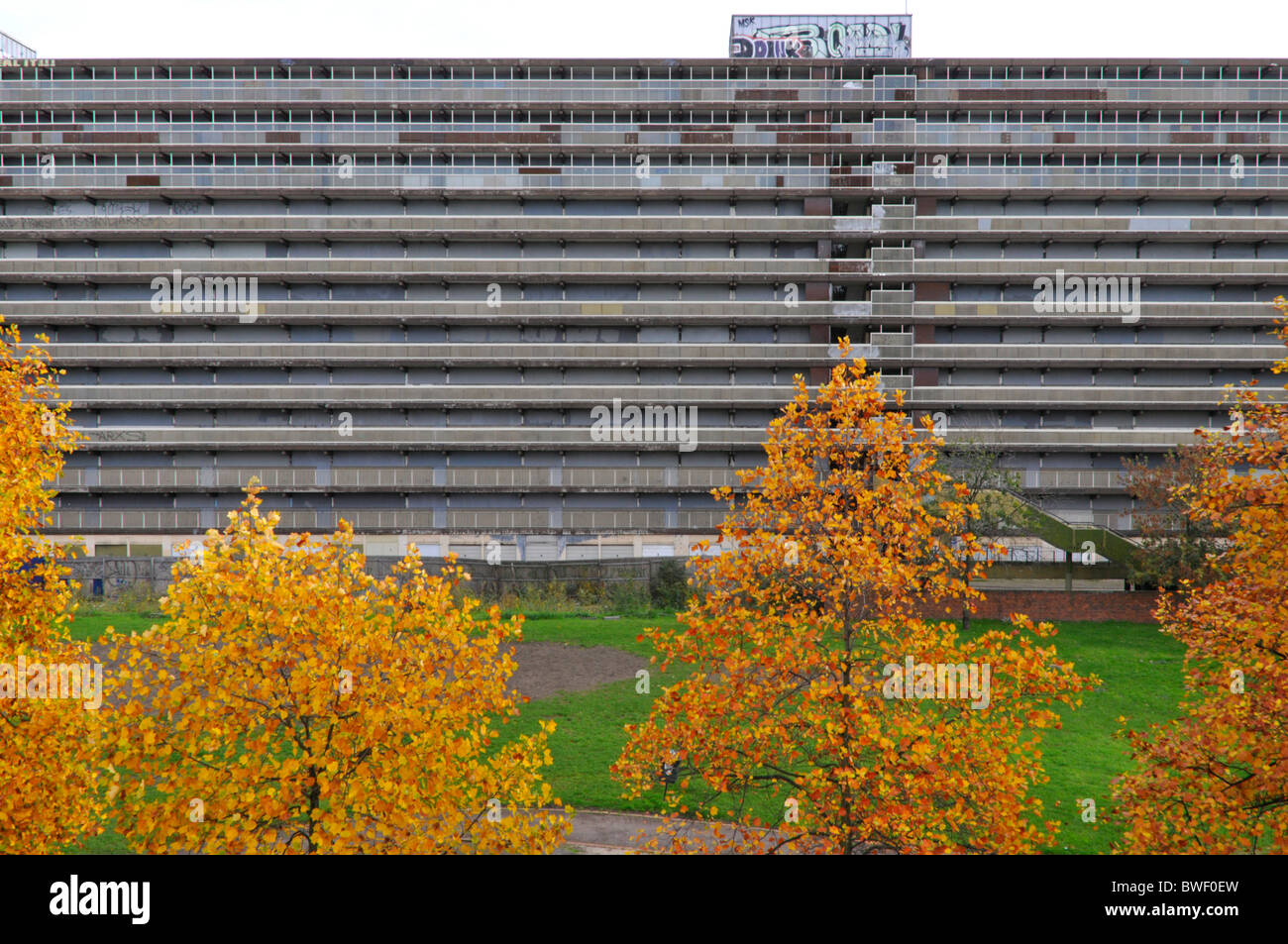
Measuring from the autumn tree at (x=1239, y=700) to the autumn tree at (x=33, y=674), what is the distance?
14.1 meters

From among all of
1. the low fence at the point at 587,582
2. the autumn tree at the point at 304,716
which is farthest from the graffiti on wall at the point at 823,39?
the autumn tree at the point at 304,716

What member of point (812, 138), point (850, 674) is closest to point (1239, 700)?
point (850, 674)

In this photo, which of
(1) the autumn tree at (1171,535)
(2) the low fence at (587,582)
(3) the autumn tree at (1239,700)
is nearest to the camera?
(3) the autumn tree at (1239,700)

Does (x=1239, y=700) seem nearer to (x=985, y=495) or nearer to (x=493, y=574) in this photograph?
(x=985, y=495)

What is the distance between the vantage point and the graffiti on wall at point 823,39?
51.6 m

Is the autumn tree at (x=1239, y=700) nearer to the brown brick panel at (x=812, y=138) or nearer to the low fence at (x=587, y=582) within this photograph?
the low fence at (x=587, y=582)

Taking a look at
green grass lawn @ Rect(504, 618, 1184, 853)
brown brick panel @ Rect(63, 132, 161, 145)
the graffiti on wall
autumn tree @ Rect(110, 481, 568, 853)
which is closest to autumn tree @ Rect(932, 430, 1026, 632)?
green grass lawn @ Rect(504, 618, 1184, 853)

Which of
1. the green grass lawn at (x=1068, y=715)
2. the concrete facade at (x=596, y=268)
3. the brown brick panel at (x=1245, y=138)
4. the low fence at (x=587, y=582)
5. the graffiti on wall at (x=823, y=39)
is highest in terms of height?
the graffiti on wall at (x=823, y=39)

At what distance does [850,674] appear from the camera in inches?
446

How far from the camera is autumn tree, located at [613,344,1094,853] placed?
33.8 feet

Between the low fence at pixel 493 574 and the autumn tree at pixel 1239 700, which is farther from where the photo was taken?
the low fence at pixel 493 574

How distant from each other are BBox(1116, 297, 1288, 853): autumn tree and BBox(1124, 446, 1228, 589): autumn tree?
75.2 feet
